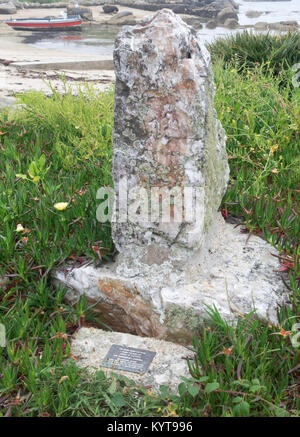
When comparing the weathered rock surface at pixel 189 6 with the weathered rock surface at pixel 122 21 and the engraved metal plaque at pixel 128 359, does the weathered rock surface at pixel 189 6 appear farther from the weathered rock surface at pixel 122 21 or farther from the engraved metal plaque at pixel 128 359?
the engraved metal plaque at pixel 128 359

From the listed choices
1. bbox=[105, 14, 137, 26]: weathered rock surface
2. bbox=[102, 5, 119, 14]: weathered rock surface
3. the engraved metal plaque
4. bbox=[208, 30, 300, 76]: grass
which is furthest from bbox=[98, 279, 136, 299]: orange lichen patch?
bbox=[102, 5, 119, 14]: weathered rock surface

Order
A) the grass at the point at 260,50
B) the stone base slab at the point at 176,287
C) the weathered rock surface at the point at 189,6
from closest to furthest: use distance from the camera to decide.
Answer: the stone base slab at the point at 176,287
the grass at the point at 260,50
the weathered rock surface at the point at 189,6

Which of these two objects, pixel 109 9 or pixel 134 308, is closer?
pixel 134 308

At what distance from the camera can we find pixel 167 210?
275 cm

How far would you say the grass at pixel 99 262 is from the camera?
2.24 meters

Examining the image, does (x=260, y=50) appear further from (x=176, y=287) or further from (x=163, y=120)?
(x=176, y=287)

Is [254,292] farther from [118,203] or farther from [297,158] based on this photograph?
[297,158]

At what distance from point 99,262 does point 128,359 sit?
0.66 meters

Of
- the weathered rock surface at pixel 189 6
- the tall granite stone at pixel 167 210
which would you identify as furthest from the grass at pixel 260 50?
the weathered rock surface at pixel 189 6

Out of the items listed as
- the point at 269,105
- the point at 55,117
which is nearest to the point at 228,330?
the point at 269,105

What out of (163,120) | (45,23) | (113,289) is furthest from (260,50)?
(45,23)

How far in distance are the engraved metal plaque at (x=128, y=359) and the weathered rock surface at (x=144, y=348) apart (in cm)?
2

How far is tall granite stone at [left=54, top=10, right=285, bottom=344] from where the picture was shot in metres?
A: 2.54

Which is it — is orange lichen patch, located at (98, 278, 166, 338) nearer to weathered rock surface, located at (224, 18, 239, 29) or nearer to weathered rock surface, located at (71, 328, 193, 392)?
weathered rock surface, located at (71, 328, 193, 392)
